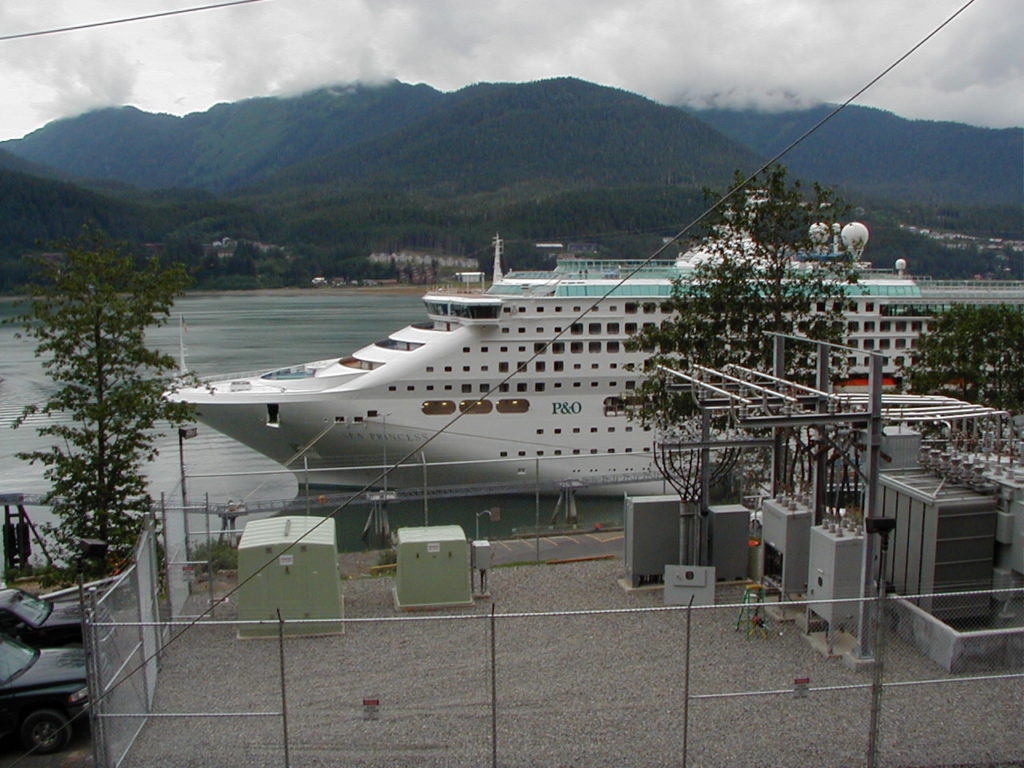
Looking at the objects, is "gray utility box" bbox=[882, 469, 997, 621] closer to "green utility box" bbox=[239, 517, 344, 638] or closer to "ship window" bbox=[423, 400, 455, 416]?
"green utility box" bbox=[239, 517, 344, 638]

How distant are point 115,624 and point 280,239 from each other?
108 metres

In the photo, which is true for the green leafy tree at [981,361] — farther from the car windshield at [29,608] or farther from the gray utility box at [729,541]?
the car windshield at [29,608]

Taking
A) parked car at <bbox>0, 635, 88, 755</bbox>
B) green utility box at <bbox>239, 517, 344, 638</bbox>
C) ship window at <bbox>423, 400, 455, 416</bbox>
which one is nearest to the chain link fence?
parked car at <bbox>0, 635, 88, 755</bbox>

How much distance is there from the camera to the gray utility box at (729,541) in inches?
351

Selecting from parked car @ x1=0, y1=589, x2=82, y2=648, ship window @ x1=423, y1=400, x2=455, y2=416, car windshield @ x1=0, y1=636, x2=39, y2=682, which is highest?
car windshield @ x1=0, y1=636, x2=39, y2=682

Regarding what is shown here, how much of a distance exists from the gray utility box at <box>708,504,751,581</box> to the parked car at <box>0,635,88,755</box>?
5775mm

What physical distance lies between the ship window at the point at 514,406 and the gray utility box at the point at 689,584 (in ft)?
47.7

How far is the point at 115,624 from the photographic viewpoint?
5.09 m

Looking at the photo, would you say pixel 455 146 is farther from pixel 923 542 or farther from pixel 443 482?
pixel 923 542

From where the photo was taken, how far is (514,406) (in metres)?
22.8

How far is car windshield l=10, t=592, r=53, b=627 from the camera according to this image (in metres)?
7.55

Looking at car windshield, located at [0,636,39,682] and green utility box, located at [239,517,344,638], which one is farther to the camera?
green utility box, located at [239,517,344,638]

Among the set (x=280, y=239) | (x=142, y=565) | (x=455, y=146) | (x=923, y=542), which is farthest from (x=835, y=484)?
(x=455, y=146)

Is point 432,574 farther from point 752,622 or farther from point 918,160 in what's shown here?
point 918,160
